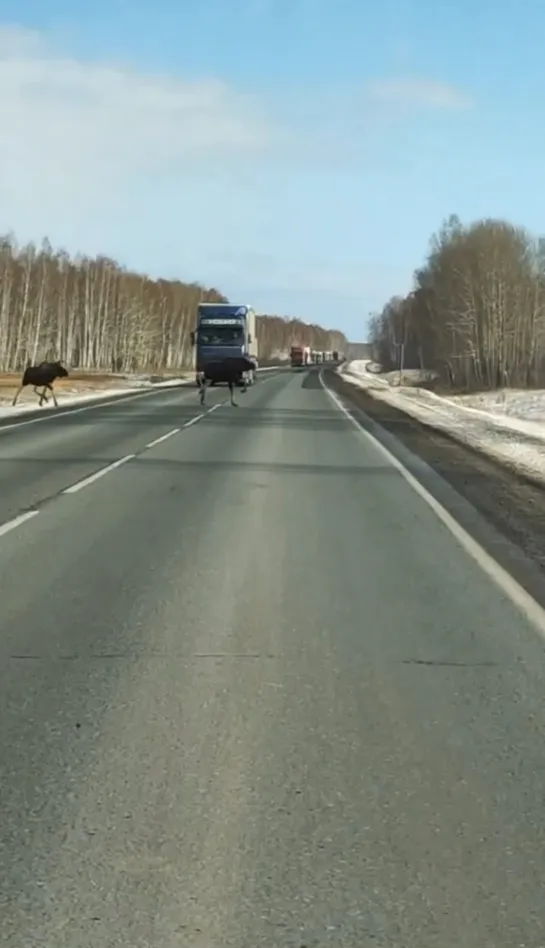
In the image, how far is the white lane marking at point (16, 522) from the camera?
1227 centimetres

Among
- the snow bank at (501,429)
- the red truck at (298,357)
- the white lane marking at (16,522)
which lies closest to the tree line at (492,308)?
the snow bank at (501,429)

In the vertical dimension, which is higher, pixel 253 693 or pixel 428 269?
pixel 428 269

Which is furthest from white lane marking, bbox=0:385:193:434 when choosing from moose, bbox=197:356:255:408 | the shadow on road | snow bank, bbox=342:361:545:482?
snow bank, bbox=342:361:545:482

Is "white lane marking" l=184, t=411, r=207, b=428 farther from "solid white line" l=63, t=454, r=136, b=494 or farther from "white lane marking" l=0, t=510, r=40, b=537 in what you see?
"white lane marking" l=0, t=510, r=40, b=537

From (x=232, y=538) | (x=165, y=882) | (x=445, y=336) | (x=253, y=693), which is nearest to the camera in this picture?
(x=165, y=882)

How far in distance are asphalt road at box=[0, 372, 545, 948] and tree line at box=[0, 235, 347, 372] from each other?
9394 cm

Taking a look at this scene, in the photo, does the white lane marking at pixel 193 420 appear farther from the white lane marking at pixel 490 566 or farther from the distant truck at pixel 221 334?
the distant truck at pixel 221 334

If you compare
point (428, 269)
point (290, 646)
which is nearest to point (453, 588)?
point (290, 646)

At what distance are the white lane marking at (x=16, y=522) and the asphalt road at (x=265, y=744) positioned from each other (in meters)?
0.44

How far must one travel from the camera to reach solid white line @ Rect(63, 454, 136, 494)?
1620 centimetres

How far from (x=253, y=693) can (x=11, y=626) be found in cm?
217

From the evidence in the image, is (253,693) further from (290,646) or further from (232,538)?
(232,538)

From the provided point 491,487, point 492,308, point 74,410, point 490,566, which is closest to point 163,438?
point 491,487

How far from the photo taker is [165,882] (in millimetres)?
3969
